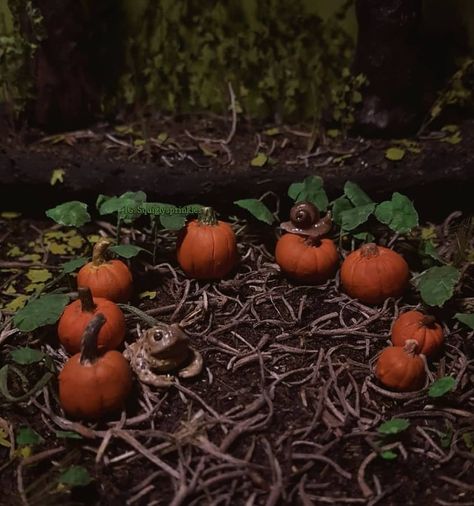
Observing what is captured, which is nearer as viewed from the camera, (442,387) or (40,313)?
(442,387)

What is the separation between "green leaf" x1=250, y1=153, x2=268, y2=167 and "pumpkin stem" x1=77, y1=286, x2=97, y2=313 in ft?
4.19

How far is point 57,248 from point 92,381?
121cm

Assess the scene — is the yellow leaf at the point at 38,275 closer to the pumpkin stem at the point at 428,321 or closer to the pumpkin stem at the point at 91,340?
the pumpkin stem at the point at 91,340

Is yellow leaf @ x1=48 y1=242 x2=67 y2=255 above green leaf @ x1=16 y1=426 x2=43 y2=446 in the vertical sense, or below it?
above

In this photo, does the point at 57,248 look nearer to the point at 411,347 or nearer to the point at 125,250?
the point at 125,250

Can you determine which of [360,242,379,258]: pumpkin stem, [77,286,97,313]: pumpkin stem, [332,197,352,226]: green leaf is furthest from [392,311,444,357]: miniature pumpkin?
[77,286,97,313]: pumpkin stem

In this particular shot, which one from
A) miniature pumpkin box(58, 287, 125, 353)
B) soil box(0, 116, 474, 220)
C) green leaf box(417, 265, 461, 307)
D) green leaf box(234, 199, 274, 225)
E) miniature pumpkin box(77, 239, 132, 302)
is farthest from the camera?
soil box(0, 116, 474, 220)

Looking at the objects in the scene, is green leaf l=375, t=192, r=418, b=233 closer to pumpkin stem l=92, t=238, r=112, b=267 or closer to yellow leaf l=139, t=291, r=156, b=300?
yellow leaf l=139, t=291, r=156, b=300

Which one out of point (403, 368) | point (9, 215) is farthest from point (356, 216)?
point (9, 215)

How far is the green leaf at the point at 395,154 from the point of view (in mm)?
3650

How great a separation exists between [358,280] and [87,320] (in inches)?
43.7

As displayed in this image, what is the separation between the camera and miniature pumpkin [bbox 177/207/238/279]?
10.2 feet

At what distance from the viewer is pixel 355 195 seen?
3307mm

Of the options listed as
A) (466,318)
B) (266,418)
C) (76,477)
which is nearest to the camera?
(76,477)
